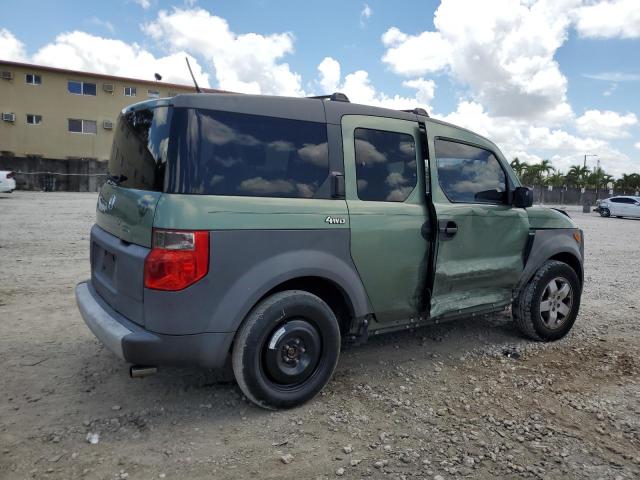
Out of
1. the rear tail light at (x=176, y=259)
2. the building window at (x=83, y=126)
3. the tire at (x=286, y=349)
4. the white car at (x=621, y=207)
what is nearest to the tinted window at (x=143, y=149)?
the rear tail light at (x=176, y=259)

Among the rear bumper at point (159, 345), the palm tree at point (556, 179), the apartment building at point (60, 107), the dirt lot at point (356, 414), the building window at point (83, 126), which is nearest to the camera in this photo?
the dirt lot at point (356, 414)

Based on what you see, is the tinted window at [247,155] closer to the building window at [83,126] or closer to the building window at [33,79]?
the building window at [83,126]

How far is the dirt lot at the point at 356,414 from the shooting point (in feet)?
8.75

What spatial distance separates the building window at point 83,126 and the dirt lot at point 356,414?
116 feet

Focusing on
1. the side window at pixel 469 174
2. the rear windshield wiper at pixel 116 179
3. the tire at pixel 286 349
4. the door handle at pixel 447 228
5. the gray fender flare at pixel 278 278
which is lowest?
the tire at pixel 286 349

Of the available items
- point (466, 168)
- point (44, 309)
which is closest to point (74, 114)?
point (44, 309)

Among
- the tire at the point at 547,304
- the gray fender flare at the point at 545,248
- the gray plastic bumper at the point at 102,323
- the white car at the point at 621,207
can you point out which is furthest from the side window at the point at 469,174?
the white car at the point at 621,207

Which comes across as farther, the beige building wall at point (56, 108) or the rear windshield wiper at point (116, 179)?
the beige building wall at point (56, 108)

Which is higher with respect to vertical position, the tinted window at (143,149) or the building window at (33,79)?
the building window at (33,79)

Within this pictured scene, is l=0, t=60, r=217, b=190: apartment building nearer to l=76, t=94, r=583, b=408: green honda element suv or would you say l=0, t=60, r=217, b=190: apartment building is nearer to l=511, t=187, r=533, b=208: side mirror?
l=511, t=187, r=533, b=208: side mirror

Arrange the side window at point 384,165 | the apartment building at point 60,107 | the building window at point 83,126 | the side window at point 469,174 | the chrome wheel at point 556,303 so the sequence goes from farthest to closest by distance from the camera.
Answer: the building window at point 83,126
the apartment building at point 60,107
the chrome wheel at point 556,303
the side window at point 469,174
the side window at point 384,165

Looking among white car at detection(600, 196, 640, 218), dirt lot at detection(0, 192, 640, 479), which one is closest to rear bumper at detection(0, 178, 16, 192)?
dirt lot at detection(0, 192, 640, 479)

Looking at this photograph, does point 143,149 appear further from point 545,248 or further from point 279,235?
point 545,248

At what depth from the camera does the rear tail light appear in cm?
275
